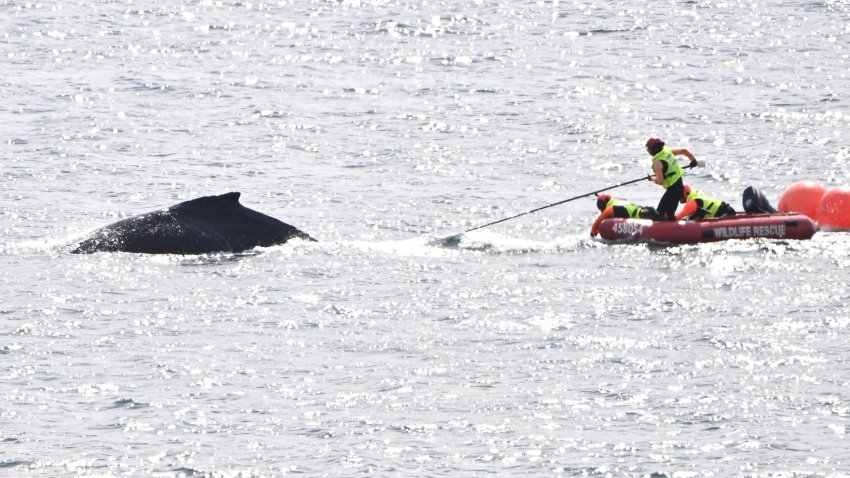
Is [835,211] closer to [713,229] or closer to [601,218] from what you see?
[713,229]

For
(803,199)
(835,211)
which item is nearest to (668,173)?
(803,199)

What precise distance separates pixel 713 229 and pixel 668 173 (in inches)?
52.5

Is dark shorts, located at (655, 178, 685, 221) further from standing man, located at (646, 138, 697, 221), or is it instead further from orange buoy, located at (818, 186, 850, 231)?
orange buoy, located at (818, 186, 850, 231)

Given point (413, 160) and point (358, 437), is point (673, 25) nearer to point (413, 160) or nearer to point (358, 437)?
point (413, 160)

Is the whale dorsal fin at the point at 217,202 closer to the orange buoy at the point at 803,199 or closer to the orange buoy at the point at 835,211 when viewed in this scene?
the orange buoy at the point at 803,199

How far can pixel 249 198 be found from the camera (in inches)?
1283

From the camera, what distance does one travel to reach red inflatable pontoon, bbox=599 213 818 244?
2762cm

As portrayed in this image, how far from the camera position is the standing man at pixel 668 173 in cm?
2828

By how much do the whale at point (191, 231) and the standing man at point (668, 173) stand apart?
22.2 feet

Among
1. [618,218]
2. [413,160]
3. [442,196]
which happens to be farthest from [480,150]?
[618,218]

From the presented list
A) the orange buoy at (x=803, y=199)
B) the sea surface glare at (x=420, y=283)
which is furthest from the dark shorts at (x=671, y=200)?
the orange buoy at (x=803, y=199)

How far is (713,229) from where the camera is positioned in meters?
27.8

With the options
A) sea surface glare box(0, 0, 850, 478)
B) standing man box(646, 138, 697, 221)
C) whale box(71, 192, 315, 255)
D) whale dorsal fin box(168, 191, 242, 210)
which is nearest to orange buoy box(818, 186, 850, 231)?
sea surface glare box(0, 0, 850, 478)

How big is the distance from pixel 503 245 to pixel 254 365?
8.65m
